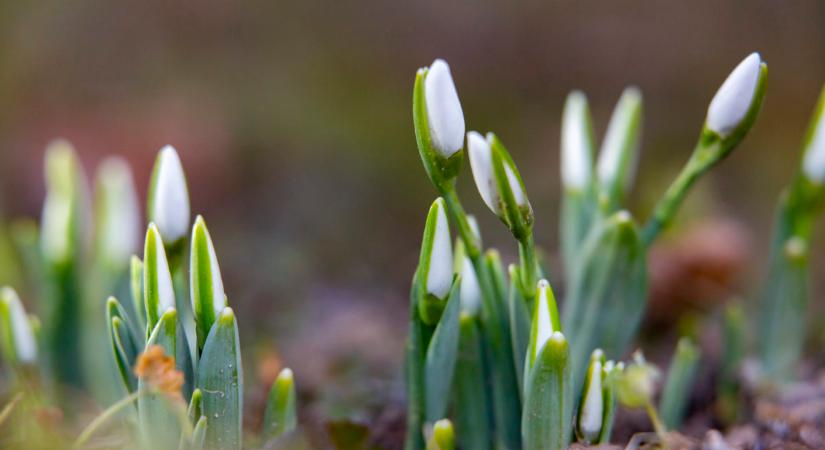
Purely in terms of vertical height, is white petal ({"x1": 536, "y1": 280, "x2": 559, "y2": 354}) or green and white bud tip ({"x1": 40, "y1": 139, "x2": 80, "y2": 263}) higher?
green and white bud tip ({"x1": 40, "y1": 139, "x2": 80, "y2": 263})

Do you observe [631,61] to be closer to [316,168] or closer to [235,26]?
[316,168]

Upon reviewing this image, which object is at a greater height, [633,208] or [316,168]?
[316,168]

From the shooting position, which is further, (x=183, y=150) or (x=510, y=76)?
(x=510, y=76)

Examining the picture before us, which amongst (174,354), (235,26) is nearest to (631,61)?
(235,26)

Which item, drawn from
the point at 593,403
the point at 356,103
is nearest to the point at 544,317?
the point at 593,403

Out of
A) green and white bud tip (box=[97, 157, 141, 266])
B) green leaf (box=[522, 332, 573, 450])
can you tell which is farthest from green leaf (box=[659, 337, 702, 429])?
green and white bud tip (box=[97, 157, 141, 266])

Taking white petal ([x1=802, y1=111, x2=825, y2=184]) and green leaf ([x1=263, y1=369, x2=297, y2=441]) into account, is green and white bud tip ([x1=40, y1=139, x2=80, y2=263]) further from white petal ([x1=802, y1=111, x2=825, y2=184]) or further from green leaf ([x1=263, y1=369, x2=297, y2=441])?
white petal ([x1=802, y1=111, x2=825, y2=184])

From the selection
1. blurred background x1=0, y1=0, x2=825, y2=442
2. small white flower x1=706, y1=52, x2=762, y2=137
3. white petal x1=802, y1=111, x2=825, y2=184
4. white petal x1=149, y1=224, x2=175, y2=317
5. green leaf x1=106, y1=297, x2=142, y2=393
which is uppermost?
blurred background x1=0, y1=0, x2=825, y2=442

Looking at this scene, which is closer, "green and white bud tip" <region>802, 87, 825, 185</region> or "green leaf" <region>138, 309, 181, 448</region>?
"green leaf" <region>138, 309, 181, 448</region>
